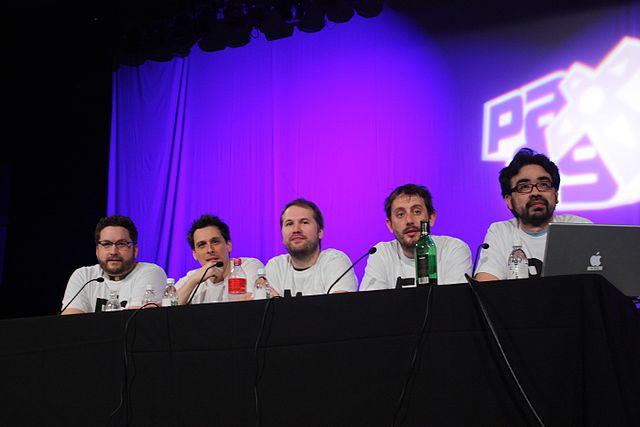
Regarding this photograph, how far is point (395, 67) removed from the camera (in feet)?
17.3

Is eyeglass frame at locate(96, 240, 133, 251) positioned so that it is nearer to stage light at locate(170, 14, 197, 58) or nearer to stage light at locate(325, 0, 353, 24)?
stage light at locate(170, 14, 197, 58)

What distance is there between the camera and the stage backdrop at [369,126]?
4.55 m

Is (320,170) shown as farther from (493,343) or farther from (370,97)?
(493,343)

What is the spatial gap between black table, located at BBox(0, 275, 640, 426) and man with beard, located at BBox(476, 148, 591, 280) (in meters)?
1.28

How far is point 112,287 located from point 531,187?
230 cm

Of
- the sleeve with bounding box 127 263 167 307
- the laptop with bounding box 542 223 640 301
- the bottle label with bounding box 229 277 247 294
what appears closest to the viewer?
the laptop with bounding box 542 223 640 301

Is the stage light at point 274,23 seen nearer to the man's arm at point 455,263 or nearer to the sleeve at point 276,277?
the sleeve at point 276,277

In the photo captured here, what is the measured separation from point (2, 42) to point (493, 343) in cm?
537

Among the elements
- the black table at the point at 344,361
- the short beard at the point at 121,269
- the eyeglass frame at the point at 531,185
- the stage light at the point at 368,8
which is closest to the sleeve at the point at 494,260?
the eyeglass frame at the point at 531,185

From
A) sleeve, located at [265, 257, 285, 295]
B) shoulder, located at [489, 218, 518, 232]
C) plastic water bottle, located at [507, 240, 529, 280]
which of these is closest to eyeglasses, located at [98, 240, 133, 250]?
sleeve, located at [265, 257, 285, 295]

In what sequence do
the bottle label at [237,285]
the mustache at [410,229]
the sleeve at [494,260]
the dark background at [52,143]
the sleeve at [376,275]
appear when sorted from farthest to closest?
the dark background at [52,143], the sleeve at [376,275], the mustache at [410,229], the sleeve at [494,260], the bottle label at [237,285]

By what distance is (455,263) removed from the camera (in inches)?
134

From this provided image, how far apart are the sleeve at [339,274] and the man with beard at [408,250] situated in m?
0.11

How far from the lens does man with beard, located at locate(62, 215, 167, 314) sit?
379 centimetres
